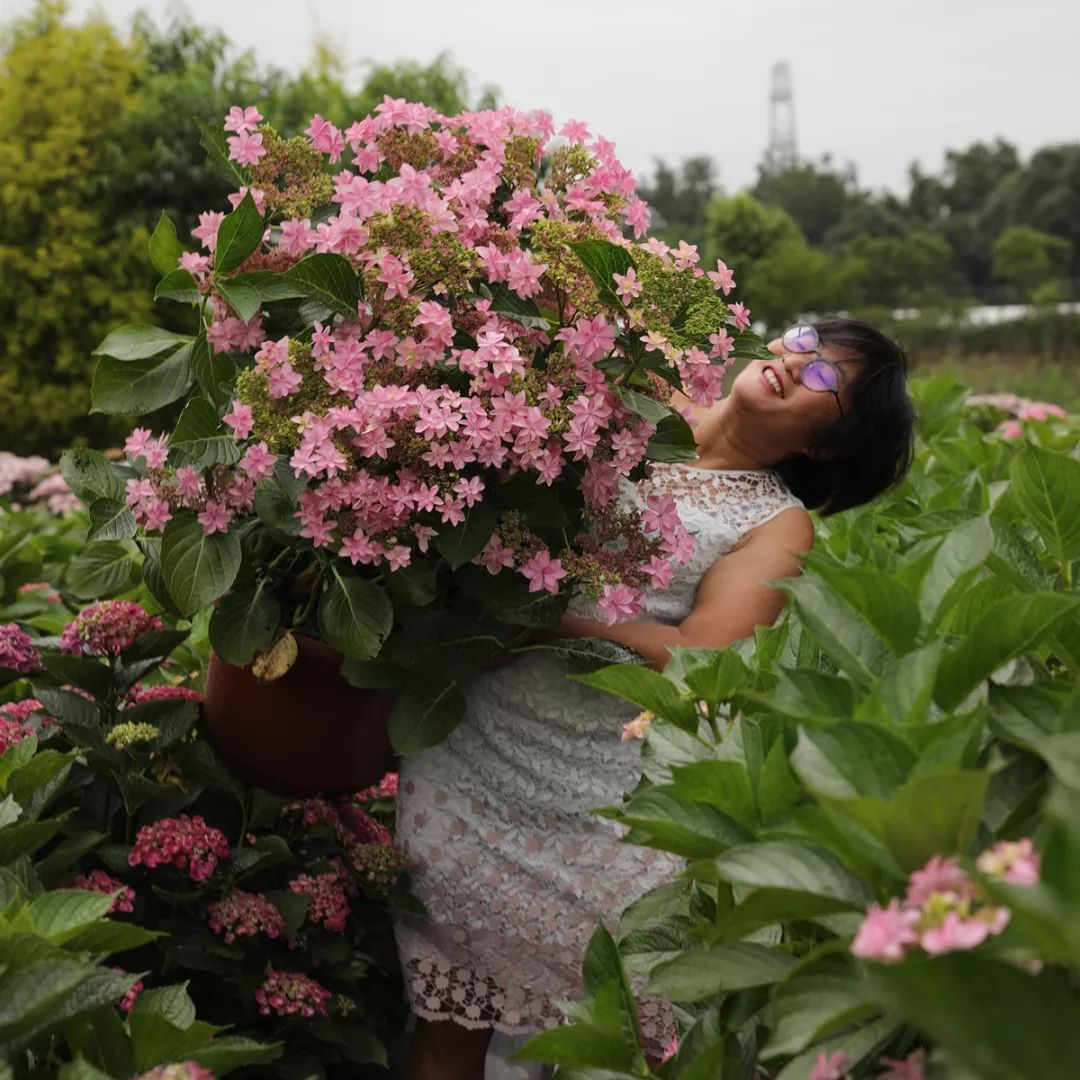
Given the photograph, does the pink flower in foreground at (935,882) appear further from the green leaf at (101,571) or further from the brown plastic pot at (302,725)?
the green leaf at (101,571)

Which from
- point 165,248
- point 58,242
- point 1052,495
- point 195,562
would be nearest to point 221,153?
point 165,248

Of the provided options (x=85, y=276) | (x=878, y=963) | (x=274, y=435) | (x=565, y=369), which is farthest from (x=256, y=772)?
(x=85, y=276)

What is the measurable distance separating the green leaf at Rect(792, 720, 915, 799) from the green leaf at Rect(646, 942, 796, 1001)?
178mm

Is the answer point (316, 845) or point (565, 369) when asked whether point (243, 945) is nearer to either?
point (316, 845)

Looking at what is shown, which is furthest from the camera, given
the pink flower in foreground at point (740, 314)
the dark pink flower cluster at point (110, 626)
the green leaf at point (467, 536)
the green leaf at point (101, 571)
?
the dark pink flower cluster at point (110, 626)

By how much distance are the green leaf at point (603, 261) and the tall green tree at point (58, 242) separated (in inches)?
290

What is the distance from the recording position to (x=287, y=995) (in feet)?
6.91

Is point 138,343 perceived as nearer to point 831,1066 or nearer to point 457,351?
point 457,351

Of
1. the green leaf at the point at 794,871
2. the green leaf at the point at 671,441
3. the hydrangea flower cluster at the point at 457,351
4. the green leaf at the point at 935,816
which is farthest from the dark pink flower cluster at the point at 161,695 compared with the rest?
the green leaf at the point at 935,816

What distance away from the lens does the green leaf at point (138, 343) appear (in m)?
1.87

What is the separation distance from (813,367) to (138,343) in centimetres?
116

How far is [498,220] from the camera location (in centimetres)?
196

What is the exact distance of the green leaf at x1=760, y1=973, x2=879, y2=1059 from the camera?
0.77 metres

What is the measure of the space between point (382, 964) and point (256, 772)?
0.52 meters
